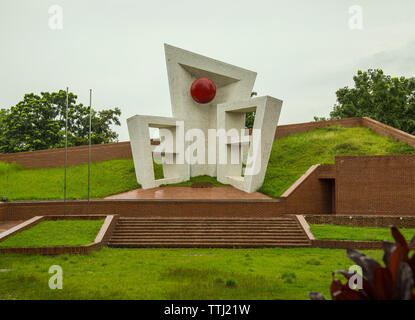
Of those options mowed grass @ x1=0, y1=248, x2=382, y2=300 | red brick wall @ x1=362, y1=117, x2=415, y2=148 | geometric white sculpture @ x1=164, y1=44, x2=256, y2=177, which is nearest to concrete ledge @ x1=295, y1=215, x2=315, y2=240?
mowed grass @ x1=0, y1=248, x2=382, y2=300

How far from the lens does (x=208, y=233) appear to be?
518 inches

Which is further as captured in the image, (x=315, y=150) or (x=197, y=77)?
(x=315, y=150)

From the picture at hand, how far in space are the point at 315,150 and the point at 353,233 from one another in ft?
32.8

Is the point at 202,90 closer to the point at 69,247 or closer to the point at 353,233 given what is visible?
the point at 353,233

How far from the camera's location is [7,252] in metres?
10.7

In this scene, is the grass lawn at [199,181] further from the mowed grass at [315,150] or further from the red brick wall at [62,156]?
the red brick wall at [62,156]

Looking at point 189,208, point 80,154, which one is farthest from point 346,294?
point 80,154

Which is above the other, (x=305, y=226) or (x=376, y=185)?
(x=376, y=185)

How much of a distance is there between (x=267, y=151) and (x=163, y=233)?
6.67m

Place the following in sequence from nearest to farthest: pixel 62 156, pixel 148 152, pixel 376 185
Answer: pixel 376 185
pixel 148 152
pixel 62 156

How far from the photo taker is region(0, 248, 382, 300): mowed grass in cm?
650

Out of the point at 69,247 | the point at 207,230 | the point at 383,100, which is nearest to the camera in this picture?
the point at 69,247

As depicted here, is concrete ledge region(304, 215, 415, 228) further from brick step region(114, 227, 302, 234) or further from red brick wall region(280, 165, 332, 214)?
brick step region(114, 227, 302, 234)
